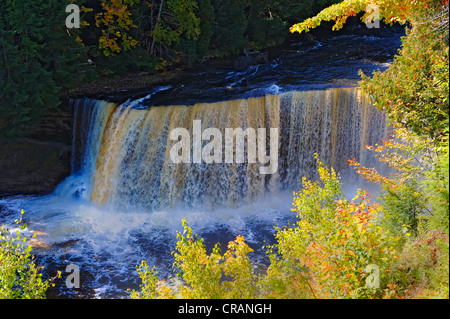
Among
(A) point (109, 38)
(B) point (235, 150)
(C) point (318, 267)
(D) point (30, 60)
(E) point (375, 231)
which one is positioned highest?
(A) point (109, 38)

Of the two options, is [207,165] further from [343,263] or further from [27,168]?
[343,263]

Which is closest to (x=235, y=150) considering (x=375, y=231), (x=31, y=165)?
(x=31, y=165)

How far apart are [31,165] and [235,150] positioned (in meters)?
7.61

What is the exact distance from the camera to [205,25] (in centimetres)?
2350

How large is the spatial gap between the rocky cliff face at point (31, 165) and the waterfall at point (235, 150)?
7.11ft

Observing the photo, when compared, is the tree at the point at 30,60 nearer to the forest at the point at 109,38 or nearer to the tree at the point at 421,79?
the forest at the point at 109,38

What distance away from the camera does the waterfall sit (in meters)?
16.0

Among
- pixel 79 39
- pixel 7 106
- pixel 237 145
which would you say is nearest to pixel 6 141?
pixel 7 106

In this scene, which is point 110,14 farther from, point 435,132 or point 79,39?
point 435,132

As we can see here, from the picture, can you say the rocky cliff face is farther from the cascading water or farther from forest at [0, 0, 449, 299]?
forest at [0, 0, 449, 299]

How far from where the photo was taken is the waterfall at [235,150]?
1598cm

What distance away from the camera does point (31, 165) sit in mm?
17625

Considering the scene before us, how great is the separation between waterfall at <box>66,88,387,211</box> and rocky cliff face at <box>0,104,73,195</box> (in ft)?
7.11
